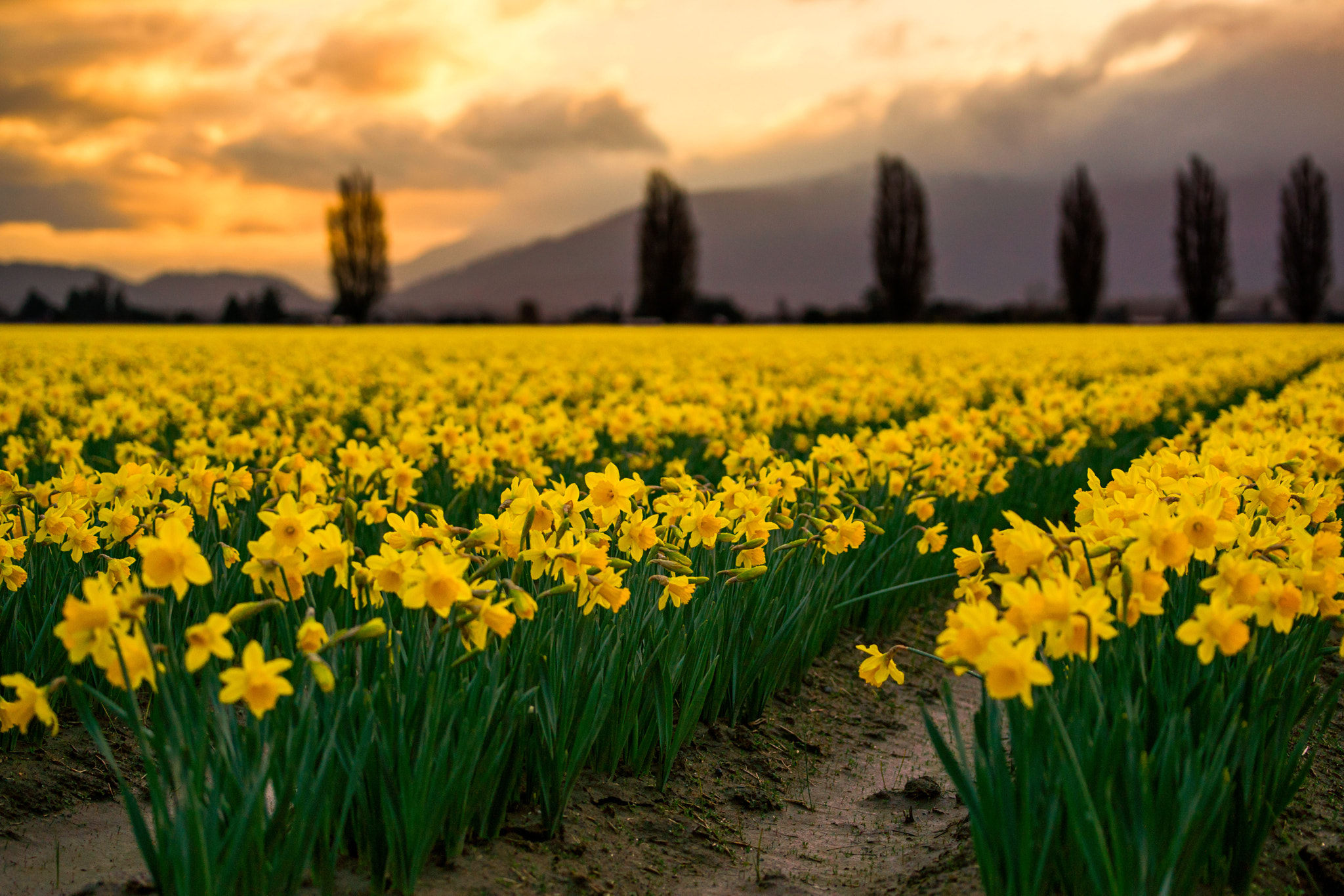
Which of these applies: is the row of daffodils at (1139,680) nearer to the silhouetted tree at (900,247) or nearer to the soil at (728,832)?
the soil at (728,832)

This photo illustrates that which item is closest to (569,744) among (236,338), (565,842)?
(565,842)

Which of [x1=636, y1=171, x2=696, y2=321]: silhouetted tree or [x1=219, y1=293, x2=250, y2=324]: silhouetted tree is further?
[x1=636, y1=171, x2=696, y2=321]: silhouetted tree

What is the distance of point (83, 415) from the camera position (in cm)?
814

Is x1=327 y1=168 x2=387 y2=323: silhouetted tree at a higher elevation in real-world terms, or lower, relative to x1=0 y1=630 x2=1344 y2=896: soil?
higher

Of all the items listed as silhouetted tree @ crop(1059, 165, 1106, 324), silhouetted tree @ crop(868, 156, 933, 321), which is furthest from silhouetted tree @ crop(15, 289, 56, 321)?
silhouetted tree @ crop(1059, 165, 1106, 324)

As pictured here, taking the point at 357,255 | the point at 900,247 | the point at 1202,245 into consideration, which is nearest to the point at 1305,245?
the point at 1202,245

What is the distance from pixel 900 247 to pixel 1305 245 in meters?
25.1

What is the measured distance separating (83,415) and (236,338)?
23022 millimetres

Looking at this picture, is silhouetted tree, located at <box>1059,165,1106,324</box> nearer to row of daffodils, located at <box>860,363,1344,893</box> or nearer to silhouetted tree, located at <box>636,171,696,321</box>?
silhouetted tree, located at <box>636,171,696,321</box>

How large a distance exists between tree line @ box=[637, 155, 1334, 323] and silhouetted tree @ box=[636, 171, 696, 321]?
0.04 metres

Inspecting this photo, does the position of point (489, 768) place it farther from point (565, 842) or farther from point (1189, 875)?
point (1189, 875)

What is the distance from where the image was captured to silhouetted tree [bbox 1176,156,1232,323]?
6512cm

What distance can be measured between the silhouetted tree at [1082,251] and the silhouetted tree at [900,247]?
8906 mm

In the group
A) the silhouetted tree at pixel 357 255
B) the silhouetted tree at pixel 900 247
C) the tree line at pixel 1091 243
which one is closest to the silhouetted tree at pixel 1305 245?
the tree line at pixel 1091 243
